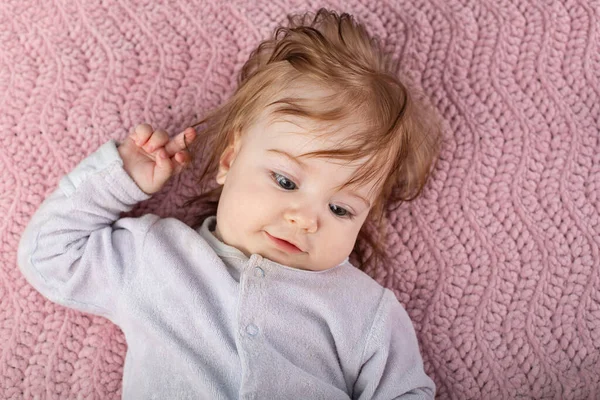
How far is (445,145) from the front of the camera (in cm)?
158

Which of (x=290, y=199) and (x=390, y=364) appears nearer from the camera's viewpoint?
(x=290, y=199)

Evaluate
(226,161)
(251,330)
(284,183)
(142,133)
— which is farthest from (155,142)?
(251,330)

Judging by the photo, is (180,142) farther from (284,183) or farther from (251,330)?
(251,330)

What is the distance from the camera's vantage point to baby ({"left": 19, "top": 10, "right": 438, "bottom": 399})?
50.3 inches

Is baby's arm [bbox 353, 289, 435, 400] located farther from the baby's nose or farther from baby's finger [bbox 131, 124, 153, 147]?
baby's finger [bbox 131, 124, 153, 147]

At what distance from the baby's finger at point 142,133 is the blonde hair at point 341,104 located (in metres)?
0.13

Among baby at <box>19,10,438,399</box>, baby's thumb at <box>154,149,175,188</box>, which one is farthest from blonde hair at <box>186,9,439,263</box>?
baby's thumb at <box>154,149,175,188</box>

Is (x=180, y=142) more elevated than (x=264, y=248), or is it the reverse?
(x=180, y=142)

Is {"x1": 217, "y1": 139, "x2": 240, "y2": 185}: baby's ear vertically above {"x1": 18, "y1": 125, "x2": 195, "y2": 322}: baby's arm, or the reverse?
{"x1": 217, "y1": 139, "x2": 240, "y2": 185}: baby's ear

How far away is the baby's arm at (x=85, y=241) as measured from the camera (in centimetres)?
134

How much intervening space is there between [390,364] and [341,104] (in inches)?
20.4

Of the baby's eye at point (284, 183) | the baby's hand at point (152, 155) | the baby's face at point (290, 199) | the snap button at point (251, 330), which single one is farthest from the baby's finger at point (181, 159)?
the snap button at point (251, 330)

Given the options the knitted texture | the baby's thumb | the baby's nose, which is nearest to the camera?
the baby's nose

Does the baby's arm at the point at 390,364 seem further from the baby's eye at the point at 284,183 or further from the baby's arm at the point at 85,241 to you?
the baby's arm at the point at 85,241
